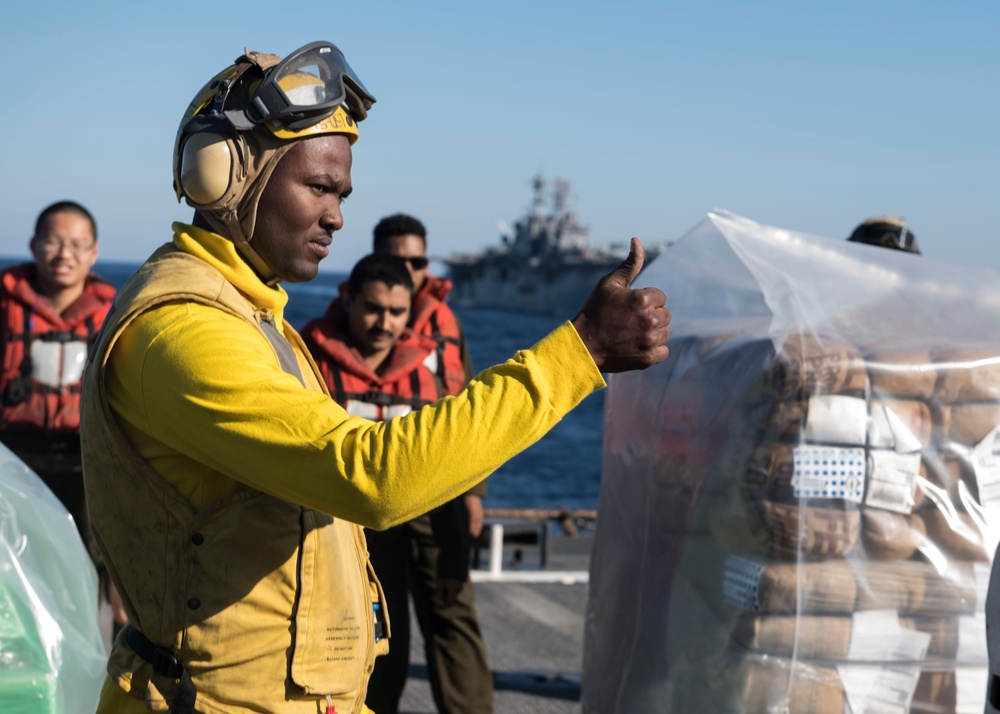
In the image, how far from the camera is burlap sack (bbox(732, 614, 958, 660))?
294 centimetres

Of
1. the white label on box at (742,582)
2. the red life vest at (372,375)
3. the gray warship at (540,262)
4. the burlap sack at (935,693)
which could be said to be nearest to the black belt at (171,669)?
the white label on box at (742,582)

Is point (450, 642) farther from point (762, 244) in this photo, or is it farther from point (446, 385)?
point (762, 244)

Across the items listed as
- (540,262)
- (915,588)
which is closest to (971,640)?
(915,588)

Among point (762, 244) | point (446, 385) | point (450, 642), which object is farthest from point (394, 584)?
point (762, 244)

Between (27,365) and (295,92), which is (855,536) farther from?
(27,365)

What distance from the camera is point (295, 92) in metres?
1.97

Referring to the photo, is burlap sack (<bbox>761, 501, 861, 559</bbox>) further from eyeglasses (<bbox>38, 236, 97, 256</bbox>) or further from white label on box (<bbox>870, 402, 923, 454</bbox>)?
eyeglasses (<bbox>38, 236, 97, 256</bbox>)

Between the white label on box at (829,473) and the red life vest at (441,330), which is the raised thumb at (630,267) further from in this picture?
the red life vest at (441,330)

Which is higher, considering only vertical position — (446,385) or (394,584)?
(446,385)

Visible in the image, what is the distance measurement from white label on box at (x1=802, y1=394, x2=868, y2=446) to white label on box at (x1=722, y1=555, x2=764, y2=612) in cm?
35

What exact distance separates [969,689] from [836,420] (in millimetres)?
736

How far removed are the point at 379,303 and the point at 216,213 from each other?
258 cm

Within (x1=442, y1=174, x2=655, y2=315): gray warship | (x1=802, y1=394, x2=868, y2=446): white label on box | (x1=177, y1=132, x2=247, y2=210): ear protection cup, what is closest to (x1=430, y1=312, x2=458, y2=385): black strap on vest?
(x1=802, y1=394, x2=868, y2=446): white label on box

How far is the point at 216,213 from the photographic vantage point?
2.02m
